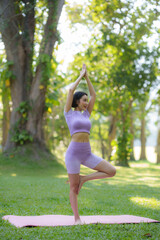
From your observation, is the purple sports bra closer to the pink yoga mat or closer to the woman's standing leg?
the woman's standing leg

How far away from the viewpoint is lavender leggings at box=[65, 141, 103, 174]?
4.70 m

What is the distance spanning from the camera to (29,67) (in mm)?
15148

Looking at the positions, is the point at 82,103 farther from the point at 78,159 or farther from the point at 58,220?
the point at 58,220

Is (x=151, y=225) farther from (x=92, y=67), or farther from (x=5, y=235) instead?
(x=92, y=67)

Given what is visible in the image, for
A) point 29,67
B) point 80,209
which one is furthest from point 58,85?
point 80,209

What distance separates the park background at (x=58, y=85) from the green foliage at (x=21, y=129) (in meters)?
0.04

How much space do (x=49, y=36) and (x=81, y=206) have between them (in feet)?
31.3

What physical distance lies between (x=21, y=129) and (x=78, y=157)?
33.8ft

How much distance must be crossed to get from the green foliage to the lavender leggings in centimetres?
982

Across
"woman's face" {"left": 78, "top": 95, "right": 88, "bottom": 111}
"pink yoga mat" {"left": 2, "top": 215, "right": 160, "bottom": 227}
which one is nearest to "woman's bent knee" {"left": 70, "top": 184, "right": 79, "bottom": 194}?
"pink yoga mat" {"left": 2, "top": 215, "right": 160, "bottom": 227}

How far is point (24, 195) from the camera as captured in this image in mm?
7426

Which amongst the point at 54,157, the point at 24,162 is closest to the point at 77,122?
the point at 24,162

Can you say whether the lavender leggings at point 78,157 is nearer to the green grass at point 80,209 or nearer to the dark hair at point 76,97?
the dark hair at point 76,97

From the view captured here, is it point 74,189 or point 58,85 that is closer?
point 74,189
